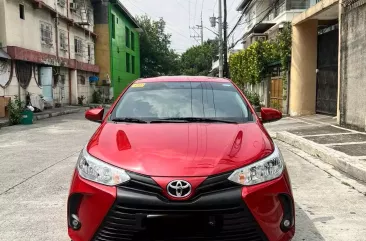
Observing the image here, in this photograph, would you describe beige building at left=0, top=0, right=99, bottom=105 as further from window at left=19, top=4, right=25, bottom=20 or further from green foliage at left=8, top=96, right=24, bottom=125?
green foliage at left=8, top=96, right=24, bottom=125

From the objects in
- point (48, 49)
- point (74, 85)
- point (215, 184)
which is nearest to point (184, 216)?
point (215, 184)

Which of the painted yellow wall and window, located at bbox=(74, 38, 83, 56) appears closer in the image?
window, located at bbox=(74, 38, 83, 56)

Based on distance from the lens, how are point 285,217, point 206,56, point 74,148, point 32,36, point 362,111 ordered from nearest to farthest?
1. point 285,217
2. point 74,148
3. point 362,111
4. point 32,36
5. point 206,56

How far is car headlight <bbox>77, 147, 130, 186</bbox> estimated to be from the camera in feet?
8.62

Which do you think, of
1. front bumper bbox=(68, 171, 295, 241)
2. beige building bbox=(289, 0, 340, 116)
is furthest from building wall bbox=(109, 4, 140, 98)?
front bumper bbox=(68, 171, 295, 241)

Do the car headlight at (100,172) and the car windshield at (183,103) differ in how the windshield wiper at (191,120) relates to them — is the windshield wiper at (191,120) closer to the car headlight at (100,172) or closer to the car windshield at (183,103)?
the car windshield at (183,103)

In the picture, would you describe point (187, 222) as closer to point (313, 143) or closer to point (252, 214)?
point (252, 214)

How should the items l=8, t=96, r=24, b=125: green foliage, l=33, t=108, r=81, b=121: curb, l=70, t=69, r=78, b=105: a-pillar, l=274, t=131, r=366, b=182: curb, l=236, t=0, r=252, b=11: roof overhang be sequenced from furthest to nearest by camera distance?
l=236, t=0, r=252, b=11: roof overhang
l=70, t=69, r=78, b=105: a-pillar
l=33, t=108, r=81, b=121: curb
l=8, t=96, r=24, b=125: green foliage
l=274, t=131, r=366, b=182: curb

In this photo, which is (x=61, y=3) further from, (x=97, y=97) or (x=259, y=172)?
(x=259, y=172)

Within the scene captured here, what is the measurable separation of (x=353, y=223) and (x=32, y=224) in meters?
Result: 3.33

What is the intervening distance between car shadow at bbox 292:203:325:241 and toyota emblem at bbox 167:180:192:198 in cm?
155

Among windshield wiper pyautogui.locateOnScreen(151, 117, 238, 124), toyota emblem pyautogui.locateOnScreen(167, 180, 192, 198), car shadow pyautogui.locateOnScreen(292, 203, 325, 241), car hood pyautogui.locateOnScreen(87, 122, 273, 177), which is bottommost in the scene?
car shadow pyautogui.locateOnScreen(292, 203, 325, 241)

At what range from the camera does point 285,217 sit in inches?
106

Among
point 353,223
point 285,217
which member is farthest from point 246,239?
point 353,223
